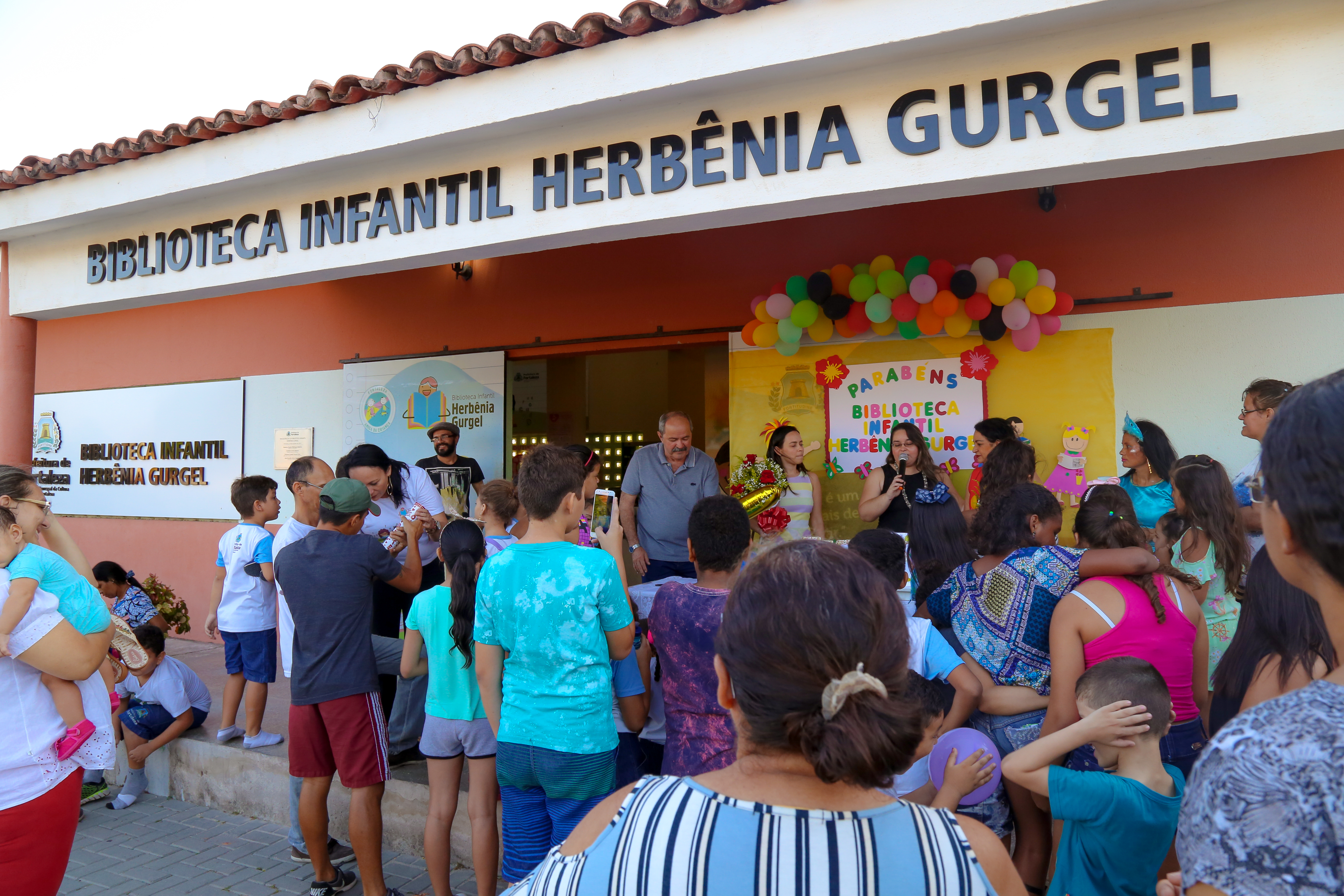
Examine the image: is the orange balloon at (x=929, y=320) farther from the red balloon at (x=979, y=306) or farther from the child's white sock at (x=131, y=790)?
the child's white sock at (x=131, y=790)

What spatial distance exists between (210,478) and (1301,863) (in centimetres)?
902

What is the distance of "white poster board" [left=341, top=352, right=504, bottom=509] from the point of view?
6.92 meters

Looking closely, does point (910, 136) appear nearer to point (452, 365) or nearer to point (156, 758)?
point (452, 365)

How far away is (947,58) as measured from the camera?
368 cm

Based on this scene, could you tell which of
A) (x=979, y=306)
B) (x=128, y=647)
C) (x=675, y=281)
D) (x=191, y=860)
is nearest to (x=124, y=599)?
(x=191, y=860)

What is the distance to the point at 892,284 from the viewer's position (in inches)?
204

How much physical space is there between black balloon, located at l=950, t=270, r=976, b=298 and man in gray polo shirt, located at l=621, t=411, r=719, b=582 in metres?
1.82

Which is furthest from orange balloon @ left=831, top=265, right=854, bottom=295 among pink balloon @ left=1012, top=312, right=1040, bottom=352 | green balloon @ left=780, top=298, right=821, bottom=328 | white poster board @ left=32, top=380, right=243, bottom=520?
white poster board @ left=32, top=380, right=243, bottom=520

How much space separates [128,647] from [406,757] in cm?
147

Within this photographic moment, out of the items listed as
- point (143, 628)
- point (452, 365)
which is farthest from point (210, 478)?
point (143, 628)

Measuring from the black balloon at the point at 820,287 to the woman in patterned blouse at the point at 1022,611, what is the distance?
2.72 metres

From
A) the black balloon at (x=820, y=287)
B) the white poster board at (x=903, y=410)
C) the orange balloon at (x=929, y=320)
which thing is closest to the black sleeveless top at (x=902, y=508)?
the white poster board at (x=903, y=410)

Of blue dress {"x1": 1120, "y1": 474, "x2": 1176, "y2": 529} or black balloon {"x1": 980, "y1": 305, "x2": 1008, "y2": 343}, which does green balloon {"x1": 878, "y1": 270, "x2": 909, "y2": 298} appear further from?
blue dress {"x1": 1120, "y1": 474, "x2": 1176, "y2": 529}

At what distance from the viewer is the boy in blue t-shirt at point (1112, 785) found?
1.98 metres
